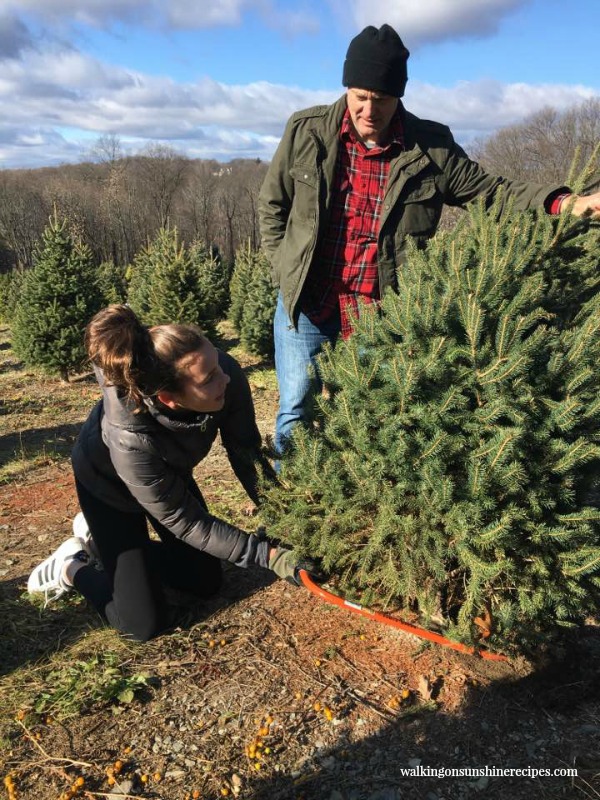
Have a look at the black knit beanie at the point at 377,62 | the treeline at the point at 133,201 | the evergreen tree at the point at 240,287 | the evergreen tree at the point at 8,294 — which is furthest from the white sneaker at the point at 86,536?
the treeline at the point at 133,201

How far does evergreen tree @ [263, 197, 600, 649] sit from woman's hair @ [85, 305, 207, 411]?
59 centimetres

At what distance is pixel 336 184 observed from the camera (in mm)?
3088

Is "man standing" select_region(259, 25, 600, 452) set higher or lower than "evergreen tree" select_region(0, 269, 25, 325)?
higher

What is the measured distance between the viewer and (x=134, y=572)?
305cm

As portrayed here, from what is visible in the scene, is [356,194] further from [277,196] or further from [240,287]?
[240,287]

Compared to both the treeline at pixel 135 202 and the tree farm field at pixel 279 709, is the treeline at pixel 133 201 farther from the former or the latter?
the tree farm field at pixel 279 709

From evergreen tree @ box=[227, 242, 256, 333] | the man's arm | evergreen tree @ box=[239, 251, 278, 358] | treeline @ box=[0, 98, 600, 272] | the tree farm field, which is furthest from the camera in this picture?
treeline @ box=[0, 98, 600, 272]

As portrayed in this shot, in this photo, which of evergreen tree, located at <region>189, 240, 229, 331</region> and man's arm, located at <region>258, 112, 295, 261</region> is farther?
evergreen tree, located at <region>189, 240, 229, 331</region>

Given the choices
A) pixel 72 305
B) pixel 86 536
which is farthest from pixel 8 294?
pixel 86 536

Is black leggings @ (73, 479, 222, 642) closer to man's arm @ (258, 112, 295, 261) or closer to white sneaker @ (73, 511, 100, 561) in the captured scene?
white sneaker @ (73, 511, 100, 561)

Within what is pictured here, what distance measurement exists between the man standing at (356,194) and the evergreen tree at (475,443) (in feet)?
1.53

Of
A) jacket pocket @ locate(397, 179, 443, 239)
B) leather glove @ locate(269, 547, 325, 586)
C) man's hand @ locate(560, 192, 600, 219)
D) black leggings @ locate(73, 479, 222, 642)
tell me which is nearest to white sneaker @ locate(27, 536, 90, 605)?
black leggings @ locate(73, 479, 222, 642)

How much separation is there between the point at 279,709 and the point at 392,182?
2.47 meters

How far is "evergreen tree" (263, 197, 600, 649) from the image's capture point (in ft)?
7.25
